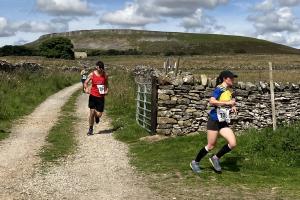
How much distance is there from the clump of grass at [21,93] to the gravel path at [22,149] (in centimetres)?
45

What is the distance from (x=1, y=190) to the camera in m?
8.28

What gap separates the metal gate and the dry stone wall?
15cm

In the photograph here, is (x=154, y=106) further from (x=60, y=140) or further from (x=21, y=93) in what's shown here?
(x=21, y=93)

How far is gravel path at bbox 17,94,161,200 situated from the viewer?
8.12 meters

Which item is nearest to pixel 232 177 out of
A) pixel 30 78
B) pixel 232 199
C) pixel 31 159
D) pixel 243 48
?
pixel 232 199

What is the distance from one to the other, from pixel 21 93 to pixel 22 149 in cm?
1179

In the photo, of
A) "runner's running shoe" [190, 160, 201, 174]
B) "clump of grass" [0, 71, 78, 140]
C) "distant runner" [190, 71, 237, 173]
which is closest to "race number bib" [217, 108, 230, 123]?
"distant runner" [190, 71, 237, 173]

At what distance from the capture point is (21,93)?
927 inches

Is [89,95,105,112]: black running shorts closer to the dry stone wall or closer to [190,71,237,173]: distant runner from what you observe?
the dry stone wall

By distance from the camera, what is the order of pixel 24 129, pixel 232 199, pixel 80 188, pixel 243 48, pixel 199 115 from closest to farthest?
1. pixel 232 199
2. pixel 80 188
3. pixel 199 115
4. pixel 24 129
5. pixel 243 48

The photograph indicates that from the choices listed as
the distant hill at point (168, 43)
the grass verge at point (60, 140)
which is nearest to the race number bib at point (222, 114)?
the grass verge at point (60, 140)

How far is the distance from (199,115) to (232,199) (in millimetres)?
6650

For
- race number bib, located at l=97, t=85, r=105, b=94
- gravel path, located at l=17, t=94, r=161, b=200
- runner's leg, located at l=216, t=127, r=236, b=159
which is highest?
race number bib, located at l=97, t=85, r=105, b=94

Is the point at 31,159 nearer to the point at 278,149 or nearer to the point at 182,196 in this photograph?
the point at 182,196
